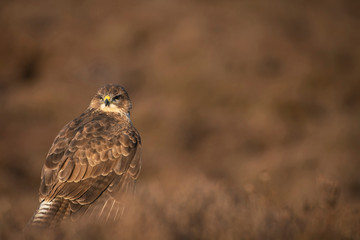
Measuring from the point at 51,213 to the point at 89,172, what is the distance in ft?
2.07

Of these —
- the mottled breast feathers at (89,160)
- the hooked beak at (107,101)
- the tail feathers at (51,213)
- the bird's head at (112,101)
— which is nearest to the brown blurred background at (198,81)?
the bird's head at (112,101)

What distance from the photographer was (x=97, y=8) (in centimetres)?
2238

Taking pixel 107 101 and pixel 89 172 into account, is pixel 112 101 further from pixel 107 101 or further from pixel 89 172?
pixel 89 172

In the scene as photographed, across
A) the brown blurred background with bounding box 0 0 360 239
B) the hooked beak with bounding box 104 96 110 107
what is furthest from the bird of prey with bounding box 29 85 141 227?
the brown blurred background with bounding box 0 0 360 239

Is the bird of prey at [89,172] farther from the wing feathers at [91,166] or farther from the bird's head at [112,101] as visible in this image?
the bird's head at [112,101]

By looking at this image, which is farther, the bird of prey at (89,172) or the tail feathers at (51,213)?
the bird of prey at (89,172)

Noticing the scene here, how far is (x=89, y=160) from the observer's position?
4992 millimetres

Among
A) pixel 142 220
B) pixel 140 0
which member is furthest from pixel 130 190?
pixel 140 0

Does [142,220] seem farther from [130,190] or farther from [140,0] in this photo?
[140,0]

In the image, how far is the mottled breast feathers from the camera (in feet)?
15.9

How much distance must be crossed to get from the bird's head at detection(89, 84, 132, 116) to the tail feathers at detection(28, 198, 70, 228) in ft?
5.24

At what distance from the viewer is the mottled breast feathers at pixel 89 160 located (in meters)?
4.84

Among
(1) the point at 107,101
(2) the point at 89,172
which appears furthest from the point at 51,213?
(1) the point at 107,101

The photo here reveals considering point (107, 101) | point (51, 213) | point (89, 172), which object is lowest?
point (51, 213)
